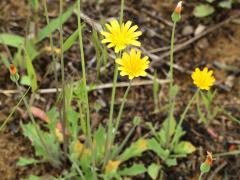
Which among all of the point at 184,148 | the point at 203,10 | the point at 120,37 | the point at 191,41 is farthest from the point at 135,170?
the point at 203,10

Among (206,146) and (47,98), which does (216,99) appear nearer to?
(206,146)

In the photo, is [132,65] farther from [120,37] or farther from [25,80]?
[25,80]

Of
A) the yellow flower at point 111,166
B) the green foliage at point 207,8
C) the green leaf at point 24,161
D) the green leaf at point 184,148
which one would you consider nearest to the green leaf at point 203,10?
the green foliage at point 207,8

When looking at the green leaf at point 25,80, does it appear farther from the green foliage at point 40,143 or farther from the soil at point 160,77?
the green foliage at point 40,143

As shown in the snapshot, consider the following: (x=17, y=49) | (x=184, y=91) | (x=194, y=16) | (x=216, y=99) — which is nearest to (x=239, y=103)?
(x=216, y=99)

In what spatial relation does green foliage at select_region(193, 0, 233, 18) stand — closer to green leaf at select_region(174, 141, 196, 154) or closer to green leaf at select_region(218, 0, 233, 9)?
green leaf at select_region(218, 0, 233, 9)
